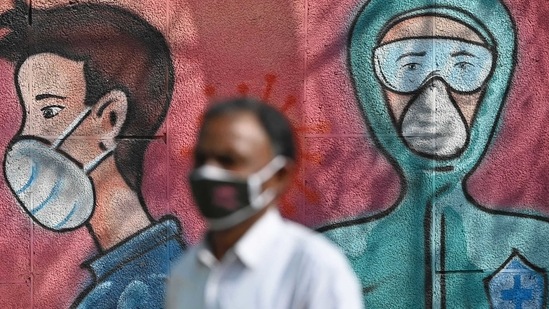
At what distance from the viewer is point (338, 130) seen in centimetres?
521

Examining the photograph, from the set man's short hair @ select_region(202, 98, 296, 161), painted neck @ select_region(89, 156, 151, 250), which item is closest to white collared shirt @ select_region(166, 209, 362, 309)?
man's short hair @ select_region(202, 98, 296, 161)

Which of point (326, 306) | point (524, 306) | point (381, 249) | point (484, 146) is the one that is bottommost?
point (524, 306)

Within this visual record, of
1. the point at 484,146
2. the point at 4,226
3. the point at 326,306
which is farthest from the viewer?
the point at 484,146

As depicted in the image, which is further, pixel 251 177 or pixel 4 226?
pixel 4 226

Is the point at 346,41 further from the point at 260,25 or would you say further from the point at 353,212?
the point at 353,212

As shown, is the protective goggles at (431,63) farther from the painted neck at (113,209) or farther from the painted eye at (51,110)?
the painted eye at (51,110)

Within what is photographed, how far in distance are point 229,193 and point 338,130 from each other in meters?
3.19

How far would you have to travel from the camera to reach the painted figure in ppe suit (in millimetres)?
5262

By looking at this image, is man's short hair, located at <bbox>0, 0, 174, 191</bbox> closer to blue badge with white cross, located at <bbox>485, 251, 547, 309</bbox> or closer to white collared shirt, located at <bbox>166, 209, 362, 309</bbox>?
blue badge with white cross, located at <bbox>485, 251, 547, 309</bbox>

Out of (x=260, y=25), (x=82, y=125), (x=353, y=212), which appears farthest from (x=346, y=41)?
(x=82, y=125)

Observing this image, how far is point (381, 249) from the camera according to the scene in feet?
17.3

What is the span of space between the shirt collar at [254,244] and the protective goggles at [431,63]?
3.26 meters

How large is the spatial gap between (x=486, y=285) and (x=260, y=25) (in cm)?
188

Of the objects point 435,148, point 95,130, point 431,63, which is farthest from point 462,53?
point 95,130
